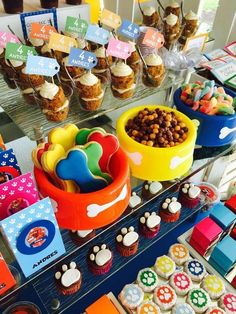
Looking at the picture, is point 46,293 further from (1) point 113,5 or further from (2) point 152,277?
(1) point 113,5

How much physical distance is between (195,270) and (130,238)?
320 millimetres

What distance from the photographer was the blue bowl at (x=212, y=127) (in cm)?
128

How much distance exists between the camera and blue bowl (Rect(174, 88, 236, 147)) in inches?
50.2

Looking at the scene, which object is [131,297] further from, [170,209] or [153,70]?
[153,70]

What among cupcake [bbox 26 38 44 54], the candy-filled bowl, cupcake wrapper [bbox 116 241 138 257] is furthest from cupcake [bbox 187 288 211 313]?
cupcake [bbox 26 38 44 54]

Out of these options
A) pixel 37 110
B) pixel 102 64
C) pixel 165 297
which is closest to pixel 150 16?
pixel 102 64

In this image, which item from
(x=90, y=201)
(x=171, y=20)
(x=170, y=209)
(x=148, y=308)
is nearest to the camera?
(x=90, y=201)

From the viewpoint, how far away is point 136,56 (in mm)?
1335

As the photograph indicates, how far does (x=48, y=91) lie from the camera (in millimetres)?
1042

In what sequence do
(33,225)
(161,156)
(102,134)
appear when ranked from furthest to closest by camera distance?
(161,156)
(102,134)
(33,225)

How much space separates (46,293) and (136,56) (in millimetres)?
1012

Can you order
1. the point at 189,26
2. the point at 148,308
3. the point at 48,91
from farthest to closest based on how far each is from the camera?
the point at 189,26 < the point at 148,308 < the point at 48,91

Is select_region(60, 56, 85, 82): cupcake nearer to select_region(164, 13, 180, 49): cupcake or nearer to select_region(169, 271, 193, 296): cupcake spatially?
select_region(164, 13, 180, 49): cupcake

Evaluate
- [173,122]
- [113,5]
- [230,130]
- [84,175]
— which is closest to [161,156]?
[173,122]
